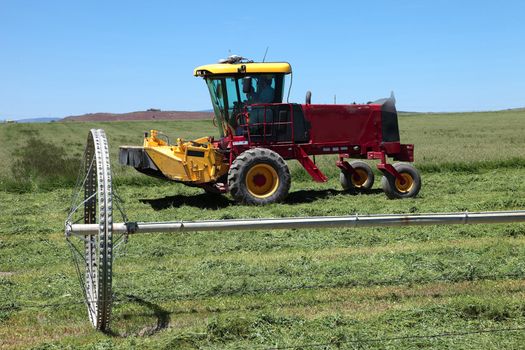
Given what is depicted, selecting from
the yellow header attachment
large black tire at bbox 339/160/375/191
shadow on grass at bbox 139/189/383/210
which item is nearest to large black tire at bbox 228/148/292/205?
shadow on grass at bbox 139/189/383/210

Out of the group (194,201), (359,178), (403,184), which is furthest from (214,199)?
(403,184)

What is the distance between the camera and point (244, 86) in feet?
37.7

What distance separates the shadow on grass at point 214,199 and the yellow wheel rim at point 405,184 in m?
0.91

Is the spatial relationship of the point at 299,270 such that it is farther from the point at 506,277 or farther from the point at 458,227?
the point at 458,227

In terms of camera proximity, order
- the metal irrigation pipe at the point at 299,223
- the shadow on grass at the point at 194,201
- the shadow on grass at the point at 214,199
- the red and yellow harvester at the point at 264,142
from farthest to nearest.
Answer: the shadow on grass at the point at 214,199 < the shadow on grass at the point at 194,201 < the red and yellow harvester at the point at 264,142 < the metal irrigation pipe at the point at 299,223

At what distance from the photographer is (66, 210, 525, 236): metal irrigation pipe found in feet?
15.5

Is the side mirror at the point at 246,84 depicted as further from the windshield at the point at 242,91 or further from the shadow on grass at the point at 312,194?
the shadow on grass at the point at 312,194

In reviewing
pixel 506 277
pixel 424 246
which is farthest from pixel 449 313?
pixel 424 246

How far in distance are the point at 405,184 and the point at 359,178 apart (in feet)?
4.70

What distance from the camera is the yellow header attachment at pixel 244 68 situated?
1148 cm

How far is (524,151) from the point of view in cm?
1995

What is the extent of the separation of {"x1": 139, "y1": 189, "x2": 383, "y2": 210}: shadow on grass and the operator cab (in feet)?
4.49

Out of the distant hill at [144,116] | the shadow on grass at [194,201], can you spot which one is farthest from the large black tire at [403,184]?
the distant hill at [144,116]

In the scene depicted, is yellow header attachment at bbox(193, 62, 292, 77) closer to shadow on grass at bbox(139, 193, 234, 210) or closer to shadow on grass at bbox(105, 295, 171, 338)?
shadow on grass at bbox(139, 193, 234, 210)
